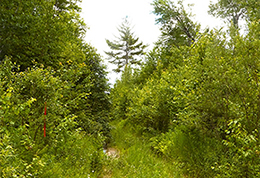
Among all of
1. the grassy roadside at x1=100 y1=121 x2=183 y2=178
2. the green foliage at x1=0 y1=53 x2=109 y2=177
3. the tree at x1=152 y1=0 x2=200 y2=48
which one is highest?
the tree at x1=152 y1=0 x2=200 y2=48

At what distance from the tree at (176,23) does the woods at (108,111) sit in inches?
346

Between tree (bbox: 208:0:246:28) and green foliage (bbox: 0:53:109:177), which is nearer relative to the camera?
green foliage (bbox: 0:53:109:177)

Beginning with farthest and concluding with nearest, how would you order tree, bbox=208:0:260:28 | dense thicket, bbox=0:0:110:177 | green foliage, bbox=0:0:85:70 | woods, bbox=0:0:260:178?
tree, bbox=208:0:260:28
green foliage, bbox=0:0:85:70
woods, bbox=0:0:260:178
dense thicket, bbox=0:0:110:177

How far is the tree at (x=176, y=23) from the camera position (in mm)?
16406

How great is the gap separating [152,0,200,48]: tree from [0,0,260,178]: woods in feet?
28.8

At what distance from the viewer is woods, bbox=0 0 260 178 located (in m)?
3.88

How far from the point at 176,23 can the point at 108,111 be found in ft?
39.0

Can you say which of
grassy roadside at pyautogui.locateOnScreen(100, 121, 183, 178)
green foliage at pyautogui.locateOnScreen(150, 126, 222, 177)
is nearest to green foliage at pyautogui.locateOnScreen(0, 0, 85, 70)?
grassy roadside at pyautogui.locateOnScreen(100, 121, 183, 178)

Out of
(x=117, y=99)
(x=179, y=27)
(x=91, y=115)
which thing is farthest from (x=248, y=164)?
(x=179, y=27)

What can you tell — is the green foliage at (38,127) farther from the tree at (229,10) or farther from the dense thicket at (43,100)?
the tree at (229,10)

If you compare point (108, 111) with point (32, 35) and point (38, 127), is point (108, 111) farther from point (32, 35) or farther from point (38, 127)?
point (38, 127)

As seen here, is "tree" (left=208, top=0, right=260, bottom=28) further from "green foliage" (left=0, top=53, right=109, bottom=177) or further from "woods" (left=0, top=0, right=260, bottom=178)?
"green foliage" (left=0, top=53, right=109, bottom=177)

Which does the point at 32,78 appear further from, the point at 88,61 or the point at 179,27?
the point at 179,27

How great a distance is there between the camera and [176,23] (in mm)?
16906
